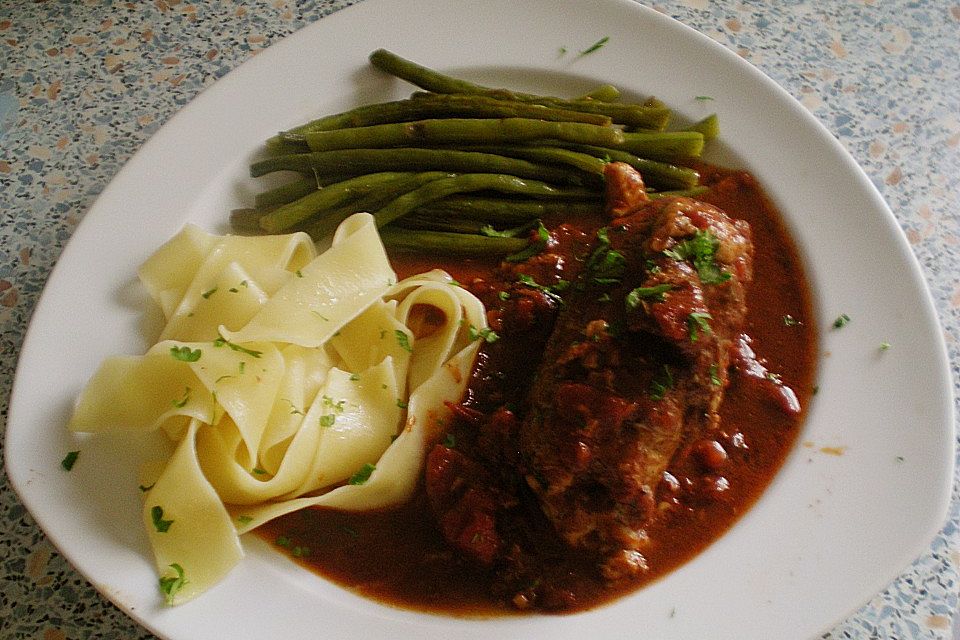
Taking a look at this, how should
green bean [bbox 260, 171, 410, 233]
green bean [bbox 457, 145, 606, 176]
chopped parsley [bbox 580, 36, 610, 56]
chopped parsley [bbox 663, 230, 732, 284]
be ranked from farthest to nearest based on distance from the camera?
chopped parsley [bbox 580, 36, 610, 56]
green bean [bbox 457, 145, 606, 176]
green bean [bbox 260, 171, 410, 233]
chopped parsley [bbox 663, 230, 732, 284]

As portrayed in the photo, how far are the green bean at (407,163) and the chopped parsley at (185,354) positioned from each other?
4.81 ft

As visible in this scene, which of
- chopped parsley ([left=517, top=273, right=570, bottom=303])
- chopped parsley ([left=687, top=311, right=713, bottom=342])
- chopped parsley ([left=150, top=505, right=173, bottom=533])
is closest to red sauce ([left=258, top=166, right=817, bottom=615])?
chopped parsley ([left=517, top=273, right=570, bottom=303])

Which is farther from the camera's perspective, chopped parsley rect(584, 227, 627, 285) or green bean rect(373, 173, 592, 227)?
green bean rect(373, 173, 592, 227)

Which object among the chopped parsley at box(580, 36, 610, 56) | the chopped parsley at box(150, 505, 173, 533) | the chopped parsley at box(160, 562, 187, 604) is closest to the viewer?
the chopped parsley at box(160, 562, 187, 604)

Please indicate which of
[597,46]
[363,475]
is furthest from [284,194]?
[597,46]

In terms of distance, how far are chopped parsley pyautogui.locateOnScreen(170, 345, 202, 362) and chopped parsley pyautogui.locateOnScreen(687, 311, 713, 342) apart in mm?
2349

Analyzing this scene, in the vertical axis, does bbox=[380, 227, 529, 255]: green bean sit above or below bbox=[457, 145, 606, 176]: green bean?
below

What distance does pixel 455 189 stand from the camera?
502cm

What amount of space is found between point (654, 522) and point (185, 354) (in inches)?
95.3

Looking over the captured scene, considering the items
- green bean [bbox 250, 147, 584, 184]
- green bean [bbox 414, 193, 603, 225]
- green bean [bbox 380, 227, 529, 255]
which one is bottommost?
green bean [bbox 380, 227, 529, 255]

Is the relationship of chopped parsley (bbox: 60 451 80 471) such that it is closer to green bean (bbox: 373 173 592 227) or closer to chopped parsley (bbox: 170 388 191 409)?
chopped parsley (bbox: 170 388 191 409)

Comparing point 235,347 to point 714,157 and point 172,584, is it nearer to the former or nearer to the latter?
point 172,584

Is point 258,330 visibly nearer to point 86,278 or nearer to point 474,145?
point 86,278

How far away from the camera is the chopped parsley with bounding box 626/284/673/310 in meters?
3.70
